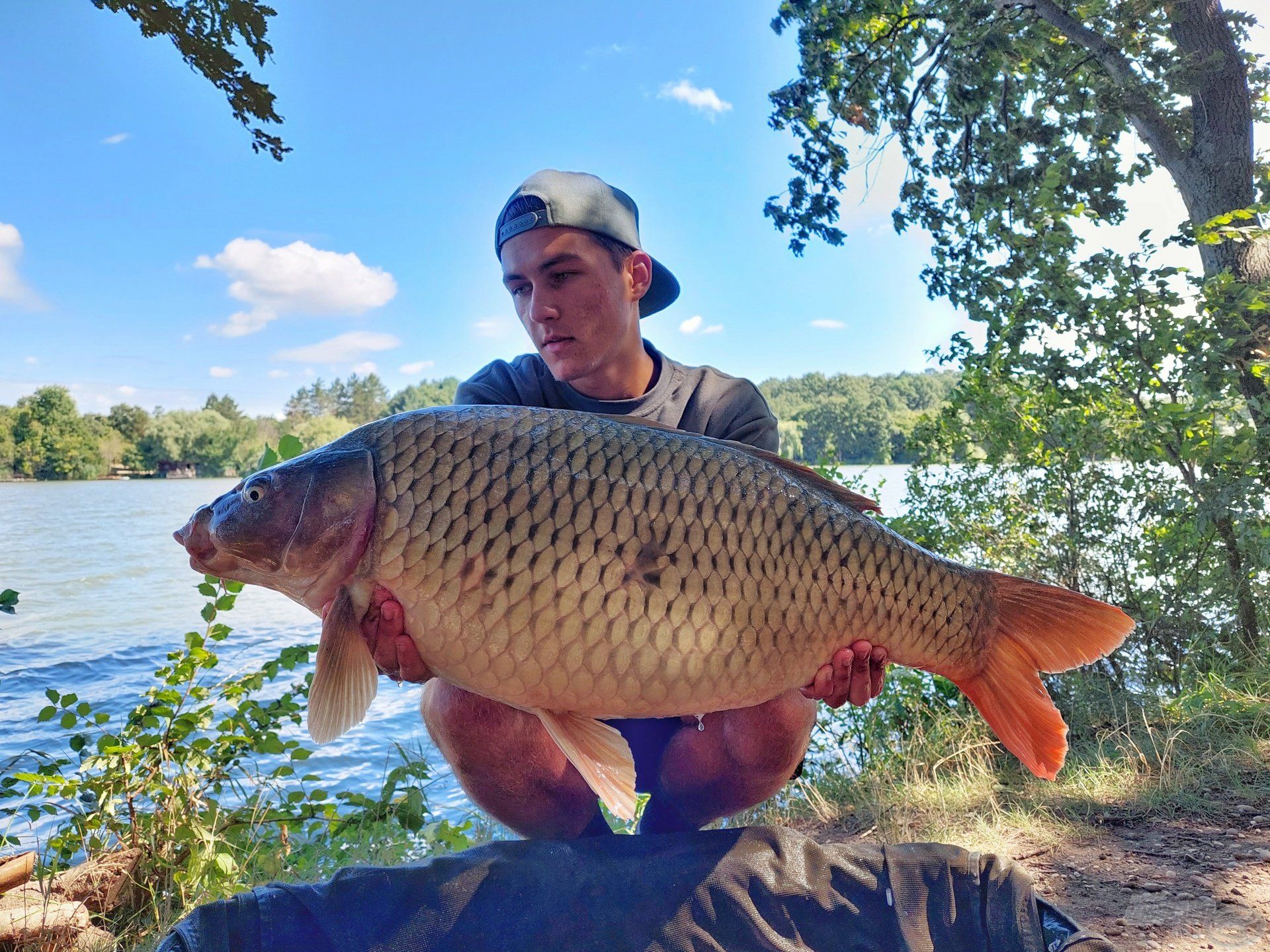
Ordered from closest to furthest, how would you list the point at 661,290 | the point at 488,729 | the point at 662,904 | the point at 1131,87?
1. the point at 662,904
2. the point at 488,729
3. the point at 661,290
4. the point at 1131,87

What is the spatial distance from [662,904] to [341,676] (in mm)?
595

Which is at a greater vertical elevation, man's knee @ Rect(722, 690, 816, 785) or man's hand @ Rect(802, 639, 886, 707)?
man's hand @ Rect(802, 639, 886, 707)

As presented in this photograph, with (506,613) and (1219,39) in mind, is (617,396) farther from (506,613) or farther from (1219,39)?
(1219,39)

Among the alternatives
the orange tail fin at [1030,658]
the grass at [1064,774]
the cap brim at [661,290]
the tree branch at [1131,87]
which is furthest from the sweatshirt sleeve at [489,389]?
the tree branch at [1131,87]

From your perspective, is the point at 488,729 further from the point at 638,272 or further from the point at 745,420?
the point at 638,272

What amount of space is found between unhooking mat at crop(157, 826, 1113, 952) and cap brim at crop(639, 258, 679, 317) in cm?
124

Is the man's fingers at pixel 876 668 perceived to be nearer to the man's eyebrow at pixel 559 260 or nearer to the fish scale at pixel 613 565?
the fish scale at pixel 613 565

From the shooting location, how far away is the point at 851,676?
1284 millimetres

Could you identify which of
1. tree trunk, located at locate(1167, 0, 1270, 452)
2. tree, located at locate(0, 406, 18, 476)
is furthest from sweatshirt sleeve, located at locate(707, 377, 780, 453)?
tree, located at locate(0, 406, 18, 476)

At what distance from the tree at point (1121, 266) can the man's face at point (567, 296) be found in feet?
6.91

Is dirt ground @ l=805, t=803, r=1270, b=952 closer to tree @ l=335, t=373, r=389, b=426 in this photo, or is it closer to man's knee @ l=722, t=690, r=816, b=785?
man's knee @ l=722, t=690, r=816, b=785

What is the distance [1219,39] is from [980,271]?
1186mm

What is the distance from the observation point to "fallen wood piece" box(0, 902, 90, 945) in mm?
1604

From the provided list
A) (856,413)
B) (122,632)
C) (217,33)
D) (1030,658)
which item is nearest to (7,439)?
(122,632)
